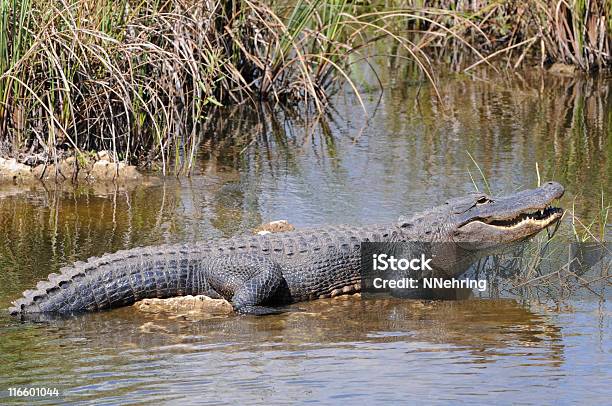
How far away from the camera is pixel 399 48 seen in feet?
46.3

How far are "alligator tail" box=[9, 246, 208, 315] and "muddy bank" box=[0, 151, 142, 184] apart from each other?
2454mm

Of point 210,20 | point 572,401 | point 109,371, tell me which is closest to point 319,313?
point 109,371

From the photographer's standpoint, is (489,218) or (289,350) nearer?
(289,350)

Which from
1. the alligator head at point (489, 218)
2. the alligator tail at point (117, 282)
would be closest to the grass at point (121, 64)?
the alligator tail at point (117, 282)

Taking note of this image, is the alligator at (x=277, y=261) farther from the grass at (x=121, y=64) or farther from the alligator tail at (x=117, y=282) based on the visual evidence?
the grass at (x=121, y=64)

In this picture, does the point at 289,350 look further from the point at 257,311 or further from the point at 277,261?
the point at 277,261

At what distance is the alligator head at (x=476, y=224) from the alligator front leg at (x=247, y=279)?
83 centimetres

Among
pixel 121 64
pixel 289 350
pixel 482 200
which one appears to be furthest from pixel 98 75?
pixel 289 350

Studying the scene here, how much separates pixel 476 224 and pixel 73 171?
11.4 feet

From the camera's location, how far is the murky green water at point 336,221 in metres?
4.26

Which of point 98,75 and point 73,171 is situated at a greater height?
point 98,75

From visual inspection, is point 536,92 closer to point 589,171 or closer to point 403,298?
point 589,171

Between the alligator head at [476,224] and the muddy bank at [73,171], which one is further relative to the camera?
the muddy bank at [73,171]

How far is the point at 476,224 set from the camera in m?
5.90
